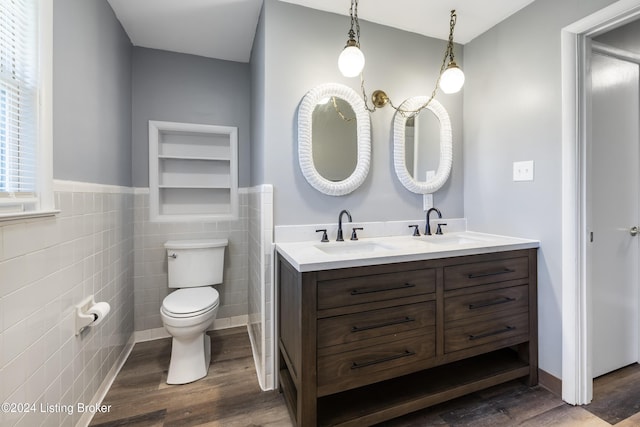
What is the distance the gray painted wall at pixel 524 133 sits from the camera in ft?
5.44

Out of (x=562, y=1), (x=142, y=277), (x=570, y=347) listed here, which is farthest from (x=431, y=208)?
(x=142, y=277)

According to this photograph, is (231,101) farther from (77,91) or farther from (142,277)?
(142,277)

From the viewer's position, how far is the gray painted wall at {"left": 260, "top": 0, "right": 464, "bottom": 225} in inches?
68.6

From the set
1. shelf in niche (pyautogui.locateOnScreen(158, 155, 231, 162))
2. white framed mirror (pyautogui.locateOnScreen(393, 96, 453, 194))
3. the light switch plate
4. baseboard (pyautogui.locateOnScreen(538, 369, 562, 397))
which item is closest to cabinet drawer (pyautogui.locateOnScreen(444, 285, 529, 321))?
baseboard (pyautogui.locateOnScreen(538, 369, 562, 397))

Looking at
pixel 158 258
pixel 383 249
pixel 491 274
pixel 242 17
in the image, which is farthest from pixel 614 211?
pixel 158 258

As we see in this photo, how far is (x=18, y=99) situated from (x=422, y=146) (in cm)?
221

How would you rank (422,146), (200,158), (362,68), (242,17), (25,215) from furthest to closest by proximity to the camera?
(200,158) < (422,146) < (242,17) < (362,68) < (25,215)

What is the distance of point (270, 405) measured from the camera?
1.58 metres

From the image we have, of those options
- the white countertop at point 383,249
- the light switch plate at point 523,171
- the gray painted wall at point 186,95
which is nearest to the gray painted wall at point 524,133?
the light switch plate at point 523,171

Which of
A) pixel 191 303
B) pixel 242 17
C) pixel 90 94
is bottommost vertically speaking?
pixel 191 303

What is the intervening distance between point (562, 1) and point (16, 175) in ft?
9.33

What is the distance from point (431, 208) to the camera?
2.13 metres

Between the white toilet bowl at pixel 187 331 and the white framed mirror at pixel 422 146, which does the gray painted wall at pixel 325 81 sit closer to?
the white framed mirror at pixel 422 146

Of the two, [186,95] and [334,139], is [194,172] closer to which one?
[186,95]
